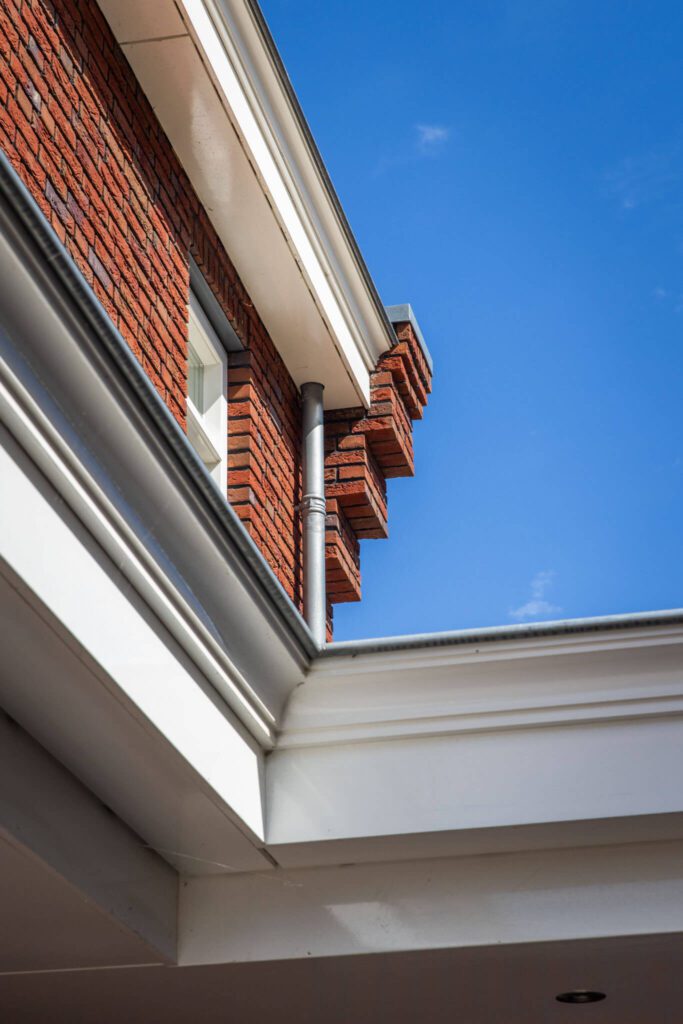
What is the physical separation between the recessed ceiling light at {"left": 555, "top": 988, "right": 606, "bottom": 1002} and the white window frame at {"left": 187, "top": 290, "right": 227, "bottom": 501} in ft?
9.68

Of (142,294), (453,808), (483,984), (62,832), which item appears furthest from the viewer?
(142,294)

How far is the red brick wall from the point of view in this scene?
454cm

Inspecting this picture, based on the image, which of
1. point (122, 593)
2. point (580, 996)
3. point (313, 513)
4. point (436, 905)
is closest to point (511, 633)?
point (436, 905)

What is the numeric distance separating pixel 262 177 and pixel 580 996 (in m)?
3.77

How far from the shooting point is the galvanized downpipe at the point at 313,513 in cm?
708

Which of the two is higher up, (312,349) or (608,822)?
(312,349)

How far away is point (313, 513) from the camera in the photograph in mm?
7258

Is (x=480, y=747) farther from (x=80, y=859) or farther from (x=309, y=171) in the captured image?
(x=309, y=171)

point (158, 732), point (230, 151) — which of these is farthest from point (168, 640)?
point (230, 151)

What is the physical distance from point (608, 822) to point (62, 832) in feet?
4.79

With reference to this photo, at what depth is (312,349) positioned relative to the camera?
24.3 ft

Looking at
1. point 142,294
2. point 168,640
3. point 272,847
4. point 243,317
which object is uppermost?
point 243,317

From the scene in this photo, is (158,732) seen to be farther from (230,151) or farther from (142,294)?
(230,151)

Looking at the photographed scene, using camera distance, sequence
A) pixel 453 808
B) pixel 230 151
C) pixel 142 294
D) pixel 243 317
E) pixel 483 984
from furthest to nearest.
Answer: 1. pixel 243 317
2. pixel 230 151
3. pixel 142 294
4. pixel 483 984
5. pixel 453 808
